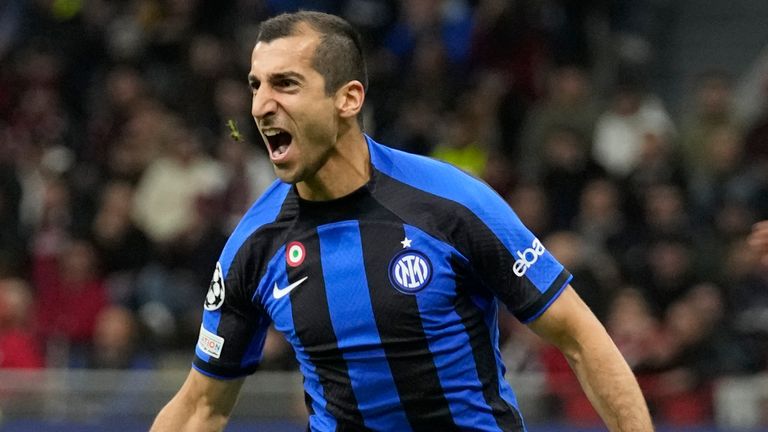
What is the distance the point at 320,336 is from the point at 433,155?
611 cm

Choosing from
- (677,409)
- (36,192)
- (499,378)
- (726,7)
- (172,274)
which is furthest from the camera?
(726,7)

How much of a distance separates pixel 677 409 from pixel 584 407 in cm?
46

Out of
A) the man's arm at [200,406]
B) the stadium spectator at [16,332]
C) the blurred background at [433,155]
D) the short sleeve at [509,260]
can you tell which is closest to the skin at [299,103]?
the short sleeve at [509,260]

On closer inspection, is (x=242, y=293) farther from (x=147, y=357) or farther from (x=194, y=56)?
(x=194, y=56)

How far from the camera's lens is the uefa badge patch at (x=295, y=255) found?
164 inches

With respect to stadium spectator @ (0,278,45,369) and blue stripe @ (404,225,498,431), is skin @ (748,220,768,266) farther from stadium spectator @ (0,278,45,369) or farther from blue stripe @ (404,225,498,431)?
stadium spectator @ (0,278,45,369)

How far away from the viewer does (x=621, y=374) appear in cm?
393

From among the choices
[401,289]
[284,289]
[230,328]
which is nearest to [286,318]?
[284,289]

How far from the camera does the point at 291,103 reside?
3963 millimetres

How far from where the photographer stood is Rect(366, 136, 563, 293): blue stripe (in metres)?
3.99

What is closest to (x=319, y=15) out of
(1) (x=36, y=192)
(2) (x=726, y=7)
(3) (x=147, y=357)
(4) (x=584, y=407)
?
(4) (x=584, y=407)

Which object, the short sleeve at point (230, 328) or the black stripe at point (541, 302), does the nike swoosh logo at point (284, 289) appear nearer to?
the short sleeve at point (230, 328)

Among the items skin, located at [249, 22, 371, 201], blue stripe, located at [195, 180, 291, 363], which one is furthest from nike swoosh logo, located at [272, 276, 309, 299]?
skin, located at [249, 22, 371, 201]

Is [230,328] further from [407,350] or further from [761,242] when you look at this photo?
[761,242]
